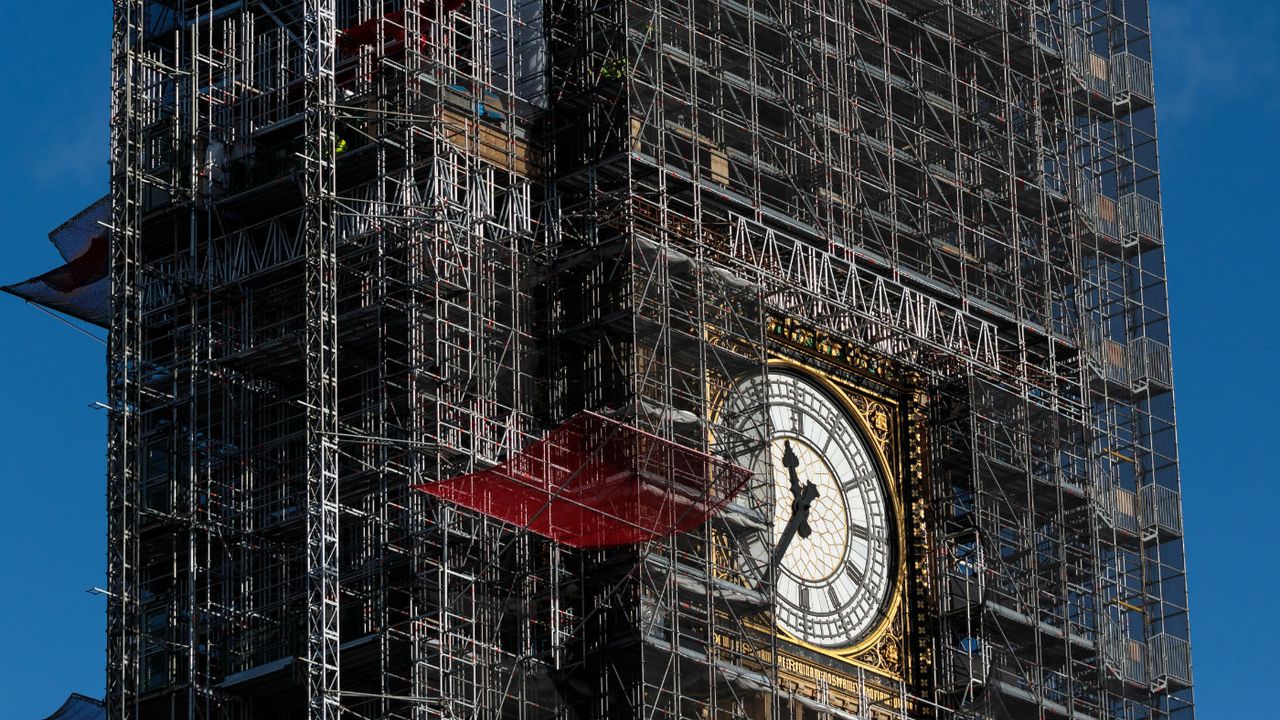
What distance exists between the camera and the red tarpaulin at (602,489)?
52250 mm

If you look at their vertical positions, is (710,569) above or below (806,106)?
below

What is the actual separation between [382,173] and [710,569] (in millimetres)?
7745

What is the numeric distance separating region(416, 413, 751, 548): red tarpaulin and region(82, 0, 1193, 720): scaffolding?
0.07 metres

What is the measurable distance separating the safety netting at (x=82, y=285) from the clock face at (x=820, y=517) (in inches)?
427

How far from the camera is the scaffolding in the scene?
174 feet

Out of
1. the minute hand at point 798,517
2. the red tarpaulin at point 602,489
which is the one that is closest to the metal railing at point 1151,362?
the minute hand at point 798,517

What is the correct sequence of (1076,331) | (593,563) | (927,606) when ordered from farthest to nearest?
(1076,331)
(927,606)
(593,563)

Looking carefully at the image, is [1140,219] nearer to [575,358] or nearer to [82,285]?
[575,358]

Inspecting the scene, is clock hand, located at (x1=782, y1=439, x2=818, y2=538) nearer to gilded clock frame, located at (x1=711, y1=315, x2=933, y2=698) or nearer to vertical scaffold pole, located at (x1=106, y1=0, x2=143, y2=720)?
gilded clock frame, located at (x1=711, y1=315, x2=933, y2=698)

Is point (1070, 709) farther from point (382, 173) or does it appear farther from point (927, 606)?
point (382, 173)

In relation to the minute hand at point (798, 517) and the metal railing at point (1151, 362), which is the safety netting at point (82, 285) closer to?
the minute hand at point (798, 517)

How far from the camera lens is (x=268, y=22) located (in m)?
59.0

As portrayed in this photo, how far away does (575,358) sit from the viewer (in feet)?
182

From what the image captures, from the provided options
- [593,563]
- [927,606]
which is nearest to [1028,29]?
[927,606]
